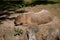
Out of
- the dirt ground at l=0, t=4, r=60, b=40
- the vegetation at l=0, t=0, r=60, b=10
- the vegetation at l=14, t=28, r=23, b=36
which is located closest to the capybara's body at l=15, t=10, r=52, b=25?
the dirt ground at l=0, t=4, r=60, b=40

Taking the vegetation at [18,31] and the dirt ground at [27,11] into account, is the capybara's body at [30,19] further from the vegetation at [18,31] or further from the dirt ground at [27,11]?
the vegetation at [18,31]

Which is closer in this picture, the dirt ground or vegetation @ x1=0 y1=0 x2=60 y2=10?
the dirt ground

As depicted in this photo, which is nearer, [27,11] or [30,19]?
[30,19]

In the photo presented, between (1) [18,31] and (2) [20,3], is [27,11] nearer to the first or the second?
(2) [20,3]

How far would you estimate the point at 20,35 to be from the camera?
5477mm

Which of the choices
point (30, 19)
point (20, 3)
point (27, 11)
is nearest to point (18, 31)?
point (30, 19)

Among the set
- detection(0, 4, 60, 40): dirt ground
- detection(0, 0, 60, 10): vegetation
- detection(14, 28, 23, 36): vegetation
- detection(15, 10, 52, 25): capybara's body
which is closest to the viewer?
detection(14, 28, 23, 36): vegetation

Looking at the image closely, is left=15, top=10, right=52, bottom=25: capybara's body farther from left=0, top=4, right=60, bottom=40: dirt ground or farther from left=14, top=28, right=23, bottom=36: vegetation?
left=14, top=28, right=23, bottom=36: vegetation

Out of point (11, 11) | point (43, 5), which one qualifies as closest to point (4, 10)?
point (11, 11)

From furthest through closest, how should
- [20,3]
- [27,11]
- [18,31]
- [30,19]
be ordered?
[20,3] < [27,11] < [30,19] < [18,31]

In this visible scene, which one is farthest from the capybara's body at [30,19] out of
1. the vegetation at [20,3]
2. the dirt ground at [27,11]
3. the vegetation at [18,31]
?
the vegetation at [20,3]

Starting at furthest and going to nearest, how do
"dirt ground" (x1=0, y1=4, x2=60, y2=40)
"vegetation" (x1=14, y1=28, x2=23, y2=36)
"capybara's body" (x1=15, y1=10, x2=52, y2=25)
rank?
"dirt ground" (x1=0, y1=4, x2=60, y2=40) → "capybara's body" (x1=15, y1=10, x2=52, y2=25) → "vegetation" (x1=14, y1=28, x2=23, y2=36)

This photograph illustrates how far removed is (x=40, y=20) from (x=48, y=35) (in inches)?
76.1

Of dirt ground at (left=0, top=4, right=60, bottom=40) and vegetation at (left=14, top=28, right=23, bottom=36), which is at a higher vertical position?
vegetation at (left=14, top=28, right=23, bottom=36)
